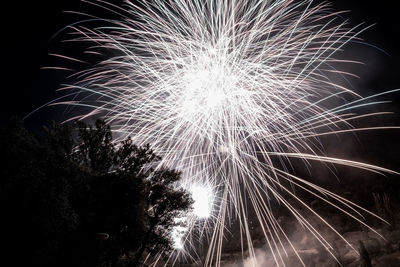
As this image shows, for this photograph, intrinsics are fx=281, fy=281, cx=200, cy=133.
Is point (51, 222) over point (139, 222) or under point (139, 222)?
under

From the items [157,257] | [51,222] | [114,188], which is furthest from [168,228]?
[51,222]

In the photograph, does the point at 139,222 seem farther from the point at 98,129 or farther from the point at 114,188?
the point at 98,129

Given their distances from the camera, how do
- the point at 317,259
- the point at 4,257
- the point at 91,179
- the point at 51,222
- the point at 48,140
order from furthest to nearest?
the point at 317,259
the point at 48,140
the point at 91,179
the point at 51,222
the point at 4,257

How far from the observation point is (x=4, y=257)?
11570mm

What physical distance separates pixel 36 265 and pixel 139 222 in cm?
637

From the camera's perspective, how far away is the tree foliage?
1218 cm

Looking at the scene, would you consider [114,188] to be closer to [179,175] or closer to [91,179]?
[91,179]

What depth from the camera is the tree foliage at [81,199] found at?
12.2 metres

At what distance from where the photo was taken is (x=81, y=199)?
1555 centimetres

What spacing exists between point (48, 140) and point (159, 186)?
321 inches

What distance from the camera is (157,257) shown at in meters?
21.0

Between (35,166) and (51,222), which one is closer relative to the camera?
(51,222)

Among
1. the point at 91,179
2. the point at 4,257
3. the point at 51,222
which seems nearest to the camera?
the point at 4,257

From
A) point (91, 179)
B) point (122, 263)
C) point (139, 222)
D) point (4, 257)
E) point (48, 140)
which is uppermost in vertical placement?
point (48, 140)
